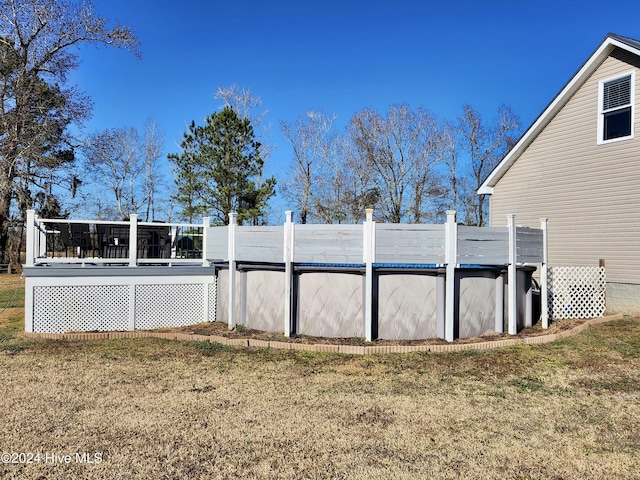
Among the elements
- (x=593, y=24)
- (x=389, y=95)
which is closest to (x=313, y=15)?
(x=389, y=95)

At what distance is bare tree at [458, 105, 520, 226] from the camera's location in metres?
29.0

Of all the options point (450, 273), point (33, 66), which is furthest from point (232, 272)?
point (33, 66)

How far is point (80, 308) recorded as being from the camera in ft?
27.3

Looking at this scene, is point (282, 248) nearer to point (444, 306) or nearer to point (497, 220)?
point (444, 306)

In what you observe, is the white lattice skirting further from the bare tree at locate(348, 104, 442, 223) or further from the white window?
the bare tree at locate(348, 104, 442, 223)

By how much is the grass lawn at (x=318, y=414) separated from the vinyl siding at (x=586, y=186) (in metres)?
4.30

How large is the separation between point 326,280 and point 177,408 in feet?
12.3

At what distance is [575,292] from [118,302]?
9.89m

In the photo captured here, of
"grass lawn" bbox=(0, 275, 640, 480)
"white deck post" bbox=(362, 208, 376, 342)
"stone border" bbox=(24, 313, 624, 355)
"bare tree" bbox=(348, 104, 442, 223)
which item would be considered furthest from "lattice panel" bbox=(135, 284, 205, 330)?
"bare tree" bbox=(348, 104, 442, 223)

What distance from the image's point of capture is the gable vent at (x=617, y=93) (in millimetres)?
10188

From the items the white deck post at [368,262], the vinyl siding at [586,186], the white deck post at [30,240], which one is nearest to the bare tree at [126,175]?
the white deck post at [30,240]

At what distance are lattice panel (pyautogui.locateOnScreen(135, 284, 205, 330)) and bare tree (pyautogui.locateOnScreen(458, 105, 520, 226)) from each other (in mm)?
24160

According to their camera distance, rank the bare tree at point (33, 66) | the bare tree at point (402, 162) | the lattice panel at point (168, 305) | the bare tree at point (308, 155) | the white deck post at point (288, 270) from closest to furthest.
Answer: the white deck post at point (288, 270)
the lattice panel at point (168, 305)
the bare tree at point (33, 66)
the bare tree at point (402, 162)
the bare tree at point (308, 155)

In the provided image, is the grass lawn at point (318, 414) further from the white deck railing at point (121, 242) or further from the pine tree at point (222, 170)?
the pine tree at point (222, 170)
